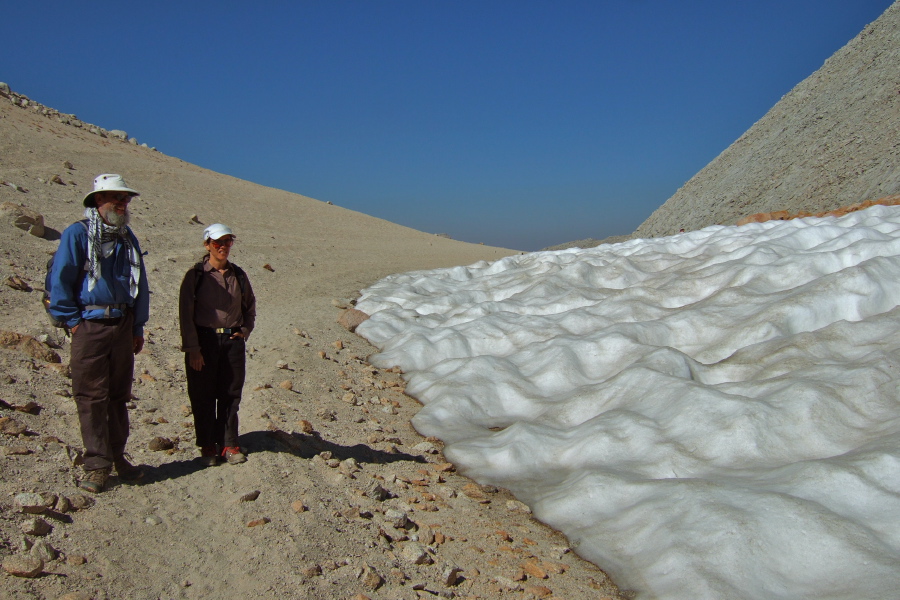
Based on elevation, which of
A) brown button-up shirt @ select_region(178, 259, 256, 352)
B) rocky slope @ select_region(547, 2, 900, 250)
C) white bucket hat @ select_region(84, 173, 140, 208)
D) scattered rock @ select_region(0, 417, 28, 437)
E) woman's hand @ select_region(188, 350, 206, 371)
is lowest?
scattered rock @ select_region(0, 417, 28, 437)

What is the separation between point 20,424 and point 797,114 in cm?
2622

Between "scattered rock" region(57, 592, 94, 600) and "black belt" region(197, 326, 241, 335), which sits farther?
"black belt" region(197, 326, 241, 335)

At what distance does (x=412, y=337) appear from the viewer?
859 cm

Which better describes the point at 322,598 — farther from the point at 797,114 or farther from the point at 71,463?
the point at 797,114

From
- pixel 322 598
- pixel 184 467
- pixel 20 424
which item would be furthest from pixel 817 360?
pixel 20 424

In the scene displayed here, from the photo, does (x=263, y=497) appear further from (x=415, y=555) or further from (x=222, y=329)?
(x=222, y=329)

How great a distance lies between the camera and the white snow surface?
10.9 feet

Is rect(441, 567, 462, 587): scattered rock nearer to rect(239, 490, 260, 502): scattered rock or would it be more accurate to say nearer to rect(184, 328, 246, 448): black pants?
rect(239, 490, 260, 502): scattered rock

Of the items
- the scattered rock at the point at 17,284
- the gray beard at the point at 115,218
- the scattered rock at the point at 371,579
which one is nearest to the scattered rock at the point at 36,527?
the scattered rock at the point at 371,579

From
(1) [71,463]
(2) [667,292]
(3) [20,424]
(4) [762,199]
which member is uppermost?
(4) [762,199]

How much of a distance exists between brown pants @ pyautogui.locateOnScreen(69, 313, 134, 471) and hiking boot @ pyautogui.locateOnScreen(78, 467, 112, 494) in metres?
0.03

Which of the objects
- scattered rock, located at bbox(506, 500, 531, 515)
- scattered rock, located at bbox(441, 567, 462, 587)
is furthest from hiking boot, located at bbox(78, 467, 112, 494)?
scattered rock, located at bbox(506, 500, 531, 515)

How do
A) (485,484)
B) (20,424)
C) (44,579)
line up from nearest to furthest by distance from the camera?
(44,579) < (20,424) < (485,484)

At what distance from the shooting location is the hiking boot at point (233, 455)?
4629 millimetres
